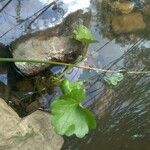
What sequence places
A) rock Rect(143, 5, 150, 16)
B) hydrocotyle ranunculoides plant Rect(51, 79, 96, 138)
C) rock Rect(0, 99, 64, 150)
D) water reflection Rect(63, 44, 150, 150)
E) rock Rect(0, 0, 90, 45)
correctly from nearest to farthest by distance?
hydrocotyle ranunculoides plant Rect(51, 79, 96, 138) → rock Rect(0, 99, 64, 150) → water reflection Rect(63, 44, 150, 150) → rock Rect(0, 0, 90, 45) → rock Rect(143, 5, 150, 16)

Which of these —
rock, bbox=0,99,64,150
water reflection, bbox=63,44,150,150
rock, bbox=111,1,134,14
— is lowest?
water reflection, bbox=63,44,150,150

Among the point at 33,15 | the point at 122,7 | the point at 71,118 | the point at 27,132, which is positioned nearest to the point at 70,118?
the point at 71,118

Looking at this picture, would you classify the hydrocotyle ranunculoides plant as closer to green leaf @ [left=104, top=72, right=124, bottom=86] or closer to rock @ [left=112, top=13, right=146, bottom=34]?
green leaf @ [left=104, top=72, right=124, bottom=86]

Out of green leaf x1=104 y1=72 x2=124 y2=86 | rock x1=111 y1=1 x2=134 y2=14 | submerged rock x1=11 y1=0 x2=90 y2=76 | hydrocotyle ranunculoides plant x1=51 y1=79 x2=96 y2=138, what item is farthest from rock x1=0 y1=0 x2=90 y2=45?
hydrocotyle ranunculoides plant x1=51 y1=79 x2=96 y2=138

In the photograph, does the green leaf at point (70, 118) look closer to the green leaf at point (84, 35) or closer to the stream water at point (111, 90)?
the stream water at point (111, 90)

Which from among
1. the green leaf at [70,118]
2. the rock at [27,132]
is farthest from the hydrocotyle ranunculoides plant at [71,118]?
the rock at [27,132]

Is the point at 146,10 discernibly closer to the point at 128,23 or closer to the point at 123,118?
the point at 128,23

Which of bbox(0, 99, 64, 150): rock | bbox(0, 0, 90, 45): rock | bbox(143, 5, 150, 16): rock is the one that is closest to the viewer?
bbox(0, 99, 64, 150): rock

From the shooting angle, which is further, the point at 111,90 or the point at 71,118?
the point at 111,90
